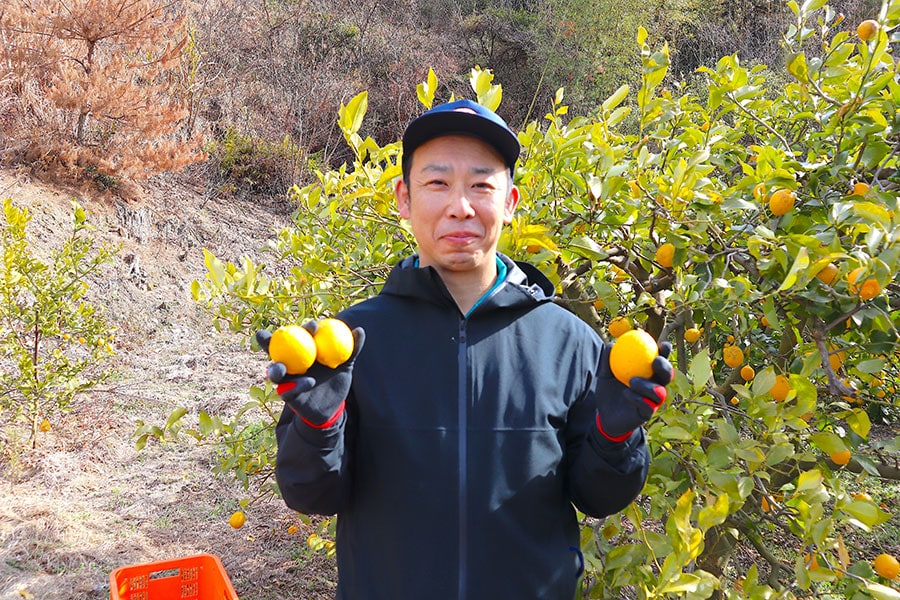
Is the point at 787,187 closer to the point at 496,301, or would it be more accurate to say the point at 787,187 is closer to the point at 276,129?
the point at 496,301

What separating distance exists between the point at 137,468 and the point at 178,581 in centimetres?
173

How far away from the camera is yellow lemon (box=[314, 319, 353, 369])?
933 millimetres

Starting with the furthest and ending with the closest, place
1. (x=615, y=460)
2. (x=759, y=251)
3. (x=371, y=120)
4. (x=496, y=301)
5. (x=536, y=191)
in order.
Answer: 1. (x=371, y=120)
2. (x=536, y=191)
3. (x=759, y=251)
4. (x=496, y=301)
5. (x=615, y=460)

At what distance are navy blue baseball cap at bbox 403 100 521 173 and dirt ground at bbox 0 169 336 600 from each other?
2079 mm

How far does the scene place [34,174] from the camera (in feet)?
20.4

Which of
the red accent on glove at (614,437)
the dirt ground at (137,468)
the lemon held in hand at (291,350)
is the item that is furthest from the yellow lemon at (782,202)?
the dirt ground at (137,468)

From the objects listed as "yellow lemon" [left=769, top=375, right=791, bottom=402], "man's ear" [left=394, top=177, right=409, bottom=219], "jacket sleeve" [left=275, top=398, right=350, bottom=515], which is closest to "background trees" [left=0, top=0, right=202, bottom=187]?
"man's ear" [left=394, top=177, right=409, bottom=219]

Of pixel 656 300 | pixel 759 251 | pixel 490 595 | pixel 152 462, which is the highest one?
pixel 759 251

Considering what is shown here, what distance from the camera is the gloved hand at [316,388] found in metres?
0.90

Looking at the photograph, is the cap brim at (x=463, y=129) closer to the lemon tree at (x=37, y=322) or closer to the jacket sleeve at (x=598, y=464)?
the jacket sleeve at (x=598, y=464)

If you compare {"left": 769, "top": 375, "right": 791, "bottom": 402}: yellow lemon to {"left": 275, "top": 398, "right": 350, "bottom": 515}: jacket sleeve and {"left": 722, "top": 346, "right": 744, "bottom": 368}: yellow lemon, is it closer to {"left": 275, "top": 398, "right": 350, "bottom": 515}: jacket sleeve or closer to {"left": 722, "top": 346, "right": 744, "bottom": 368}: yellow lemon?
{"left": 722, "top": 346, "right": 744, "bottom": 368}: yellow lemon

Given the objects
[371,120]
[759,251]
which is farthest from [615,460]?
[371,120]

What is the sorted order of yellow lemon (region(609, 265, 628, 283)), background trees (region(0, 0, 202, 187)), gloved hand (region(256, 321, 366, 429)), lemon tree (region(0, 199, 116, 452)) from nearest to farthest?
gloved hand (region(256, 321, 366, 429))
yellow lemon (region(609, 265, 628, 283))
lemon tree (region(0, 199, 116, 452))
background trees (region(0, 0, 202, 187))

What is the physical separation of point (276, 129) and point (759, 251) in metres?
8.46
